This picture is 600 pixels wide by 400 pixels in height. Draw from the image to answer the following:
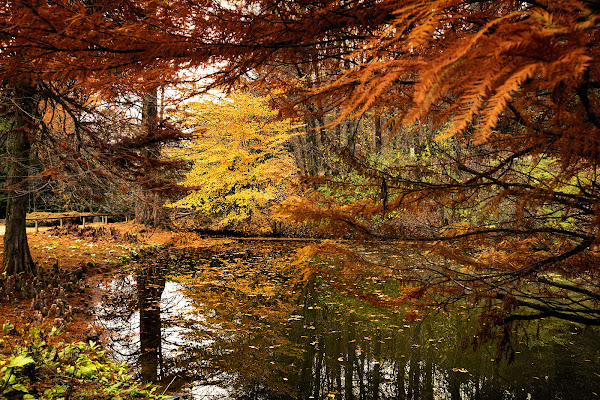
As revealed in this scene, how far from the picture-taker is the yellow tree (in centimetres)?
1588

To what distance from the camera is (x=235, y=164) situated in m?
17.1

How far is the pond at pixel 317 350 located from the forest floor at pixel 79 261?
46 cm

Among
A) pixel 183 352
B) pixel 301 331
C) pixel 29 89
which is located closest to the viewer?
pixel 183 352

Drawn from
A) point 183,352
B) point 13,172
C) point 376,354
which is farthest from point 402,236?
point 13,172

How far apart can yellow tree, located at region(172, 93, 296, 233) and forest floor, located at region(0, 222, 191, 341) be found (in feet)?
8.59

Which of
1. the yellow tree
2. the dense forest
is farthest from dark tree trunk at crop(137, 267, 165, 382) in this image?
the yellow tree

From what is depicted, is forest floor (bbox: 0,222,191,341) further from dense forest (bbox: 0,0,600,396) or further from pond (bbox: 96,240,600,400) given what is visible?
dense forest (bbox: 0,0,600,396)

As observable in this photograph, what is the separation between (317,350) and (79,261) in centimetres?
790

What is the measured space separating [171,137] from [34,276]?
4081 millimetres

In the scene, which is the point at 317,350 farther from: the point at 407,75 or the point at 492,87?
the point at 492,87

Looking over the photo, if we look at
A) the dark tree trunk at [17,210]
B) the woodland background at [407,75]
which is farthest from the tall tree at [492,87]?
the dark tree trunk at [17,210]

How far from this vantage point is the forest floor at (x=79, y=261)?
5.48 meters

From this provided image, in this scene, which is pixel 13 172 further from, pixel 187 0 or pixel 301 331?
pixel 187 0

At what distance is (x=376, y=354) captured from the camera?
207 inches
